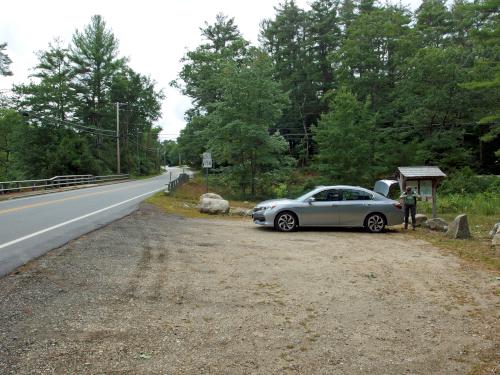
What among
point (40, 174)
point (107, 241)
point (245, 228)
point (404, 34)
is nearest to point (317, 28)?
point (404, 34)

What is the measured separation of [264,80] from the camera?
94.3ft

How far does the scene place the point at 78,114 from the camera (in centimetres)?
5603

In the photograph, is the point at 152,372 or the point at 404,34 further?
the point at 404,34

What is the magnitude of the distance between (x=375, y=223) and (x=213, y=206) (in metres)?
7.16

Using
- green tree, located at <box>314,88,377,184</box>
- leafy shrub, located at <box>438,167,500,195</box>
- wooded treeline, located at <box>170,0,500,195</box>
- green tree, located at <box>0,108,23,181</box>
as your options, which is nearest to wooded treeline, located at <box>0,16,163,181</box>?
green tree, located at <box>0,108,23,181</box>

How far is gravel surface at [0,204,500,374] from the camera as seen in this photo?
156 inches

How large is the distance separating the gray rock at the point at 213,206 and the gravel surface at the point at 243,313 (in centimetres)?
854

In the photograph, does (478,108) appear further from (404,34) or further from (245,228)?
(245,228)

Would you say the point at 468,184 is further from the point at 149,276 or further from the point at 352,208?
the point at 149,276

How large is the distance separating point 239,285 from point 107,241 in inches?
173

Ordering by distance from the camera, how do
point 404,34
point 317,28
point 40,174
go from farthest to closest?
point 317,28, point 40,174, point 404,34

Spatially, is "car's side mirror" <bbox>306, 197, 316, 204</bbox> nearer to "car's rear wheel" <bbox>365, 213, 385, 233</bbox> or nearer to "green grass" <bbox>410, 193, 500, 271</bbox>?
"car's rear wheel" <bbox>365, 213, 385, 233</bbox>

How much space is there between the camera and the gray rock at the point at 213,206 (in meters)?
17.9

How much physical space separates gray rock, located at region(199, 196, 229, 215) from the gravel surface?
8.54 m
